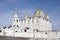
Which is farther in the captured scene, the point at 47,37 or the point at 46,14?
the point at 46,14

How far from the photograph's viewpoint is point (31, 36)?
30.4 metres

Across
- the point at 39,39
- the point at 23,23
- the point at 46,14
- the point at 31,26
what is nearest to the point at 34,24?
the point at 31,26

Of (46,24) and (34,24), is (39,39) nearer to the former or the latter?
(34,24)

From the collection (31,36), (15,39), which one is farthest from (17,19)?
(15,39)

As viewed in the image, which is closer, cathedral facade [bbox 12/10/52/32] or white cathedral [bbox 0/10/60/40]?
white cathedral [bbox 0/10/60/40]

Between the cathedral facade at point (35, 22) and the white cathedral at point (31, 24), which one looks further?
the cathedral facade at point (35, 22)

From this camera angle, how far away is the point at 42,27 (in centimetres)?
3884

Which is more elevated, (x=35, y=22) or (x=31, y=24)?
(x=35, y=22)

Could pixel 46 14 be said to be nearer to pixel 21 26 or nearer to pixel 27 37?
pixel 21 26

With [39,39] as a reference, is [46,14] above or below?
above

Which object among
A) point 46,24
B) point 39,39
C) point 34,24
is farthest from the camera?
point 46,24

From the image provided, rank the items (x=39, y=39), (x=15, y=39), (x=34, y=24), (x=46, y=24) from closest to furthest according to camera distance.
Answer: (x=15, y=39)
(x=39, y=39)
(x=34, y=24)
(x=46, y=24)

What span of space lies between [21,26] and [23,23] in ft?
4.12

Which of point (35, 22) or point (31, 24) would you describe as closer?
point (35, 22)
